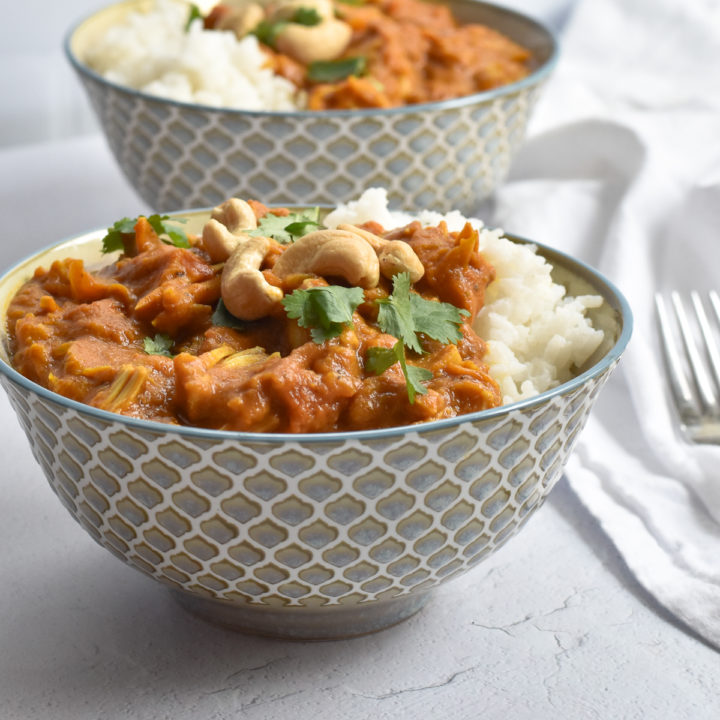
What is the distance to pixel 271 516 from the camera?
1672mm

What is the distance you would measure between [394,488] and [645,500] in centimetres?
90

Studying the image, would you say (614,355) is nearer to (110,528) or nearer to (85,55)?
(110,528)

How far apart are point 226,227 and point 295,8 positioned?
5.02 feet

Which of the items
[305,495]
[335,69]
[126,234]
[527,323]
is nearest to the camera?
[305,495]

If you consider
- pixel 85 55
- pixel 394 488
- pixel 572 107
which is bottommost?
pixel 572 107

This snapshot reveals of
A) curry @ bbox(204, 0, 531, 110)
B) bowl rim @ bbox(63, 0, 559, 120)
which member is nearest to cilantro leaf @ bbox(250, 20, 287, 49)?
curry @ bbox(204, 0, 531, 110)

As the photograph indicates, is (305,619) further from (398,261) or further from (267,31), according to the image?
(267,31)

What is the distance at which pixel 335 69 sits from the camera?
339 cm

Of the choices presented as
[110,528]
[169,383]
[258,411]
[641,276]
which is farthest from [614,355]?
[641,276]

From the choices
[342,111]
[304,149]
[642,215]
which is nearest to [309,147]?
[304,149]

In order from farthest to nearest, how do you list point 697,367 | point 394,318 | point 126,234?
point 697,367
point 126,234
point 394,318

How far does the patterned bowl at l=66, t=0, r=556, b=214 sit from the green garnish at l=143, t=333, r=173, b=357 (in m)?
1.10

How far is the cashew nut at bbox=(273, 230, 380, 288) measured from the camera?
1901mm

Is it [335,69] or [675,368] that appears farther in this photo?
[335,69]
